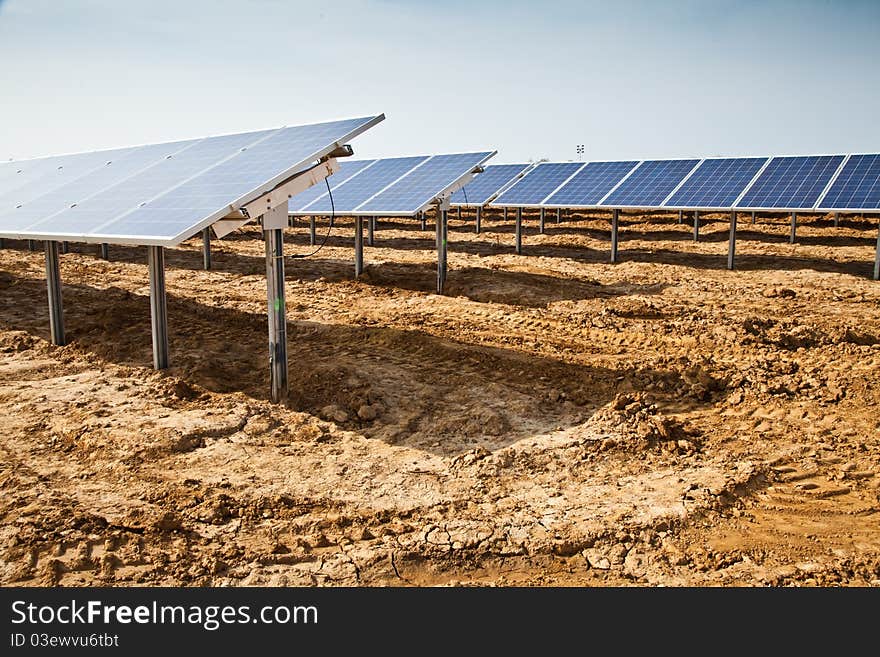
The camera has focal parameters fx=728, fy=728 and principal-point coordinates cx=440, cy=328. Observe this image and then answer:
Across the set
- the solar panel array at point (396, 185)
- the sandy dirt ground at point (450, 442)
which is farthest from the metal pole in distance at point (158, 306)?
the solar panel array at point (396, 185)

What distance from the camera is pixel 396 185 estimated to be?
18375 mm

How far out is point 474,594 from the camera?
15.5 ft

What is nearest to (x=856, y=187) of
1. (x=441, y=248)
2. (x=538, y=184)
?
(x=538, y=184)

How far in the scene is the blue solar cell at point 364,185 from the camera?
60.9 feet

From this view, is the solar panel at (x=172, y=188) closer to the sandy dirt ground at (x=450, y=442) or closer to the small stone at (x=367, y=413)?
the sandy dirt ground at (x=450, y=442)

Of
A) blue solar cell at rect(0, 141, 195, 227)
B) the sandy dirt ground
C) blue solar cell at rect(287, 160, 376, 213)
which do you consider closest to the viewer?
the sandy dirt ground

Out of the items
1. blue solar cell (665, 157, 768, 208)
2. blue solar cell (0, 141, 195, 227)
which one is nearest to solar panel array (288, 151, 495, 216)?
blue solar cell (0, 141, 195, 227)

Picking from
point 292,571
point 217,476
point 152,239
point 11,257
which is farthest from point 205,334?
point 11,257

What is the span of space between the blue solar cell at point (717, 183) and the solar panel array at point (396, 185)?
6547 millimetres

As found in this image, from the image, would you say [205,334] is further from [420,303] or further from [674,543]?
[674,543]

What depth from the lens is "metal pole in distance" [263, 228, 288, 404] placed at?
865 cm

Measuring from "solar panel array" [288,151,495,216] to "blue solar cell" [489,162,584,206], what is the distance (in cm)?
385

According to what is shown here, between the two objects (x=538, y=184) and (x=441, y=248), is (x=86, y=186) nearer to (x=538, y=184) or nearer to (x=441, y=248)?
(x=441, y=248)

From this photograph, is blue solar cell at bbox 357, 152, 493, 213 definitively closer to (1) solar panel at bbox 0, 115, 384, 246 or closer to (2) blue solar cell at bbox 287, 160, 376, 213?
(2) blue solar cell at bbox 287, 160, 376, 213
